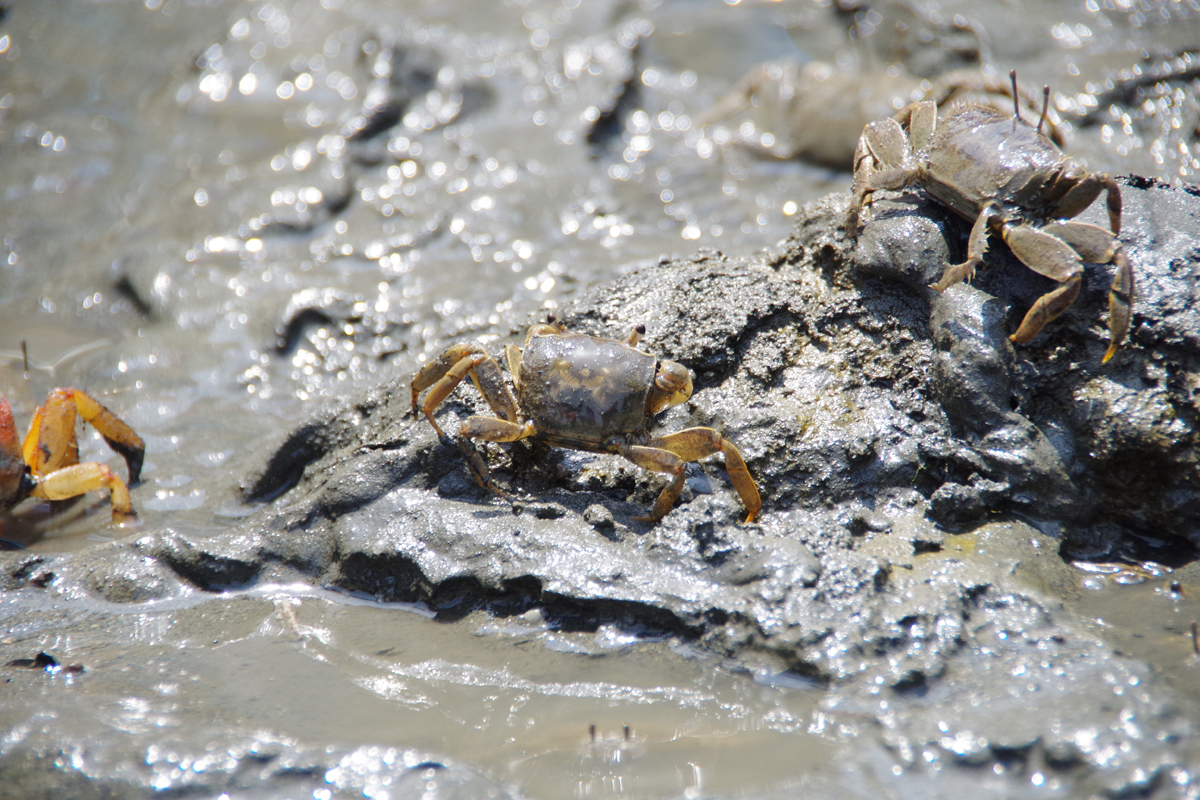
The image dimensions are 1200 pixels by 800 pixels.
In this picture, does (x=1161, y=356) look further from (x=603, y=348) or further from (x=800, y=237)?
(x=603, y=348)

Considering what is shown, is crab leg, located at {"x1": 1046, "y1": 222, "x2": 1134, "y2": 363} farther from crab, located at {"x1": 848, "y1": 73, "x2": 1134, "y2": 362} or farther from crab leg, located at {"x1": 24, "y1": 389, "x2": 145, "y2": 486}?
crab leg, located at {"x1": 24, "y1": 389, "x2": 145, "y2": 486}

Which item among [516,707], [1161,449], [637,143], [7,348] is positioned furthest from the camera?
[637,143]

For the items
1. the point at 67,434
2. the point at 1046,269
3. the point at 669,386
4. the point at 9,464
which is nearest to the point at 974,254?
the point at 1046,269

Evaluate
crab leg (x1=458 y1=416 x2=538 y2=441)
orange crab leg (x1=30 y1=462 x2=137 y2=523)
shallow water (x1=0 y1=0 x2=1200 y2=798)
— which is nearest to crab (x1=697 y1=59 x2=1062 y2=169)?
shallow water (x1=0 y1=0 x2=1200 y2=798)

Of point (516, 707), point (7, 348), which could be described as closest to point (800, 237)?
point (516, 707)

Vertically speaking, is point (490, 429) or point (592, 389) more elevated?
point (592, 389)

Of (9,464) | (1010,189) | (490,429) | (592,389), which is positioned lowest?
(9,464)

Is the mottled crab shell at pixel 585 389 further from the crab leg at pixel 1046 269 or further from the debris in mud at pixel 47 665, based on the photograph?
the debris in mud at pixel 47 665

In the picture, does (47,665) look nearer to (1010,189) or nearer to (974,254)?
(974,254)
